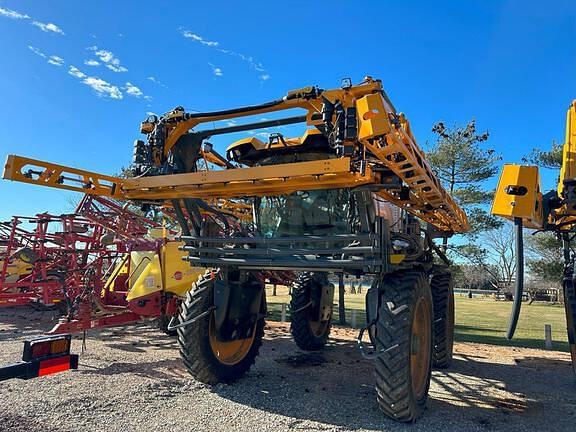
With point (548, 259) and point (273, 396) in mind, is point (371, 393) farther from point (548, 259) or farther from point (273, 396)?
point (548, 259)

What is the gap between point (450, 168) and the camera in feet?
82.8

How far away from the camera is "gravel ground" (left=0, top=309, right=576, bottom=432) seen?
4.57 meters

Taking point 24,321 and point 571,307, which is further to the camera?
point 24,321

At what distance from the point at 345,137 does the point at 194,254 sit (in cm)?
314

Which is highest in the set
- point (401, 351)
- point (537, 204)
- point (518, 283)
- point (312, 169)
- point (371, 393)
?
point (312, 169)

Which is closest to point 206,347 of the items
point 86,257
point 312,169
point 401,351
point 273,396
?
point 273,396

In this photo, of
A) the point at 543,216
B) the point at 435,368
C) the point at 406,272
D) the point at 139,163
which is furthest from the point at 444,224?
the point at 139,163

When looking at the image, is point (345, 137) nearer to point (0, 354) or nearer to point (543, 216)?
point (543, 216)

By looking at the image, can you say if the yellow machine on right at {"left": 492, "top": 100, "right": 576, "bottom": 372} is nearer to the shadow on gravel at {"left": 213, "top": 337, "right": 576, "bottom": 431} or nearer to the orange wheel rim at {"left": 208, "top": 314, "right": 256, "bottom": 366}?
the shadow on gravel at {"left": 213, "top": 337, "right": 576, "bottom": 431}

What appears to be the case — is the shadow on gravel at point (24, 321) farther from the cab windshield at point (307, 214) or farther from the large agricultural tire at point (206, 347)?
the cab windshield at point (307, 214)

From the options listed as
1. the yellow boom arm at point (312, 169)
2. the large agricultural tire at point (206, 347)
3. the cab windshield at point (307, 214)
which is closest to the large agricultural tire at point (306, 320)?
the large agricultural tire at point (206, 347)

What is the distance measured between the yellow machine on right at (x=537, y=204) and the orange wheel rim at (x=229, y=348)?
13.3 feet

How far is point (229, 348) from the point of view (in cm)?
616

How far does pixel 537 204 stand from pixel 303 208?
9.05ft
